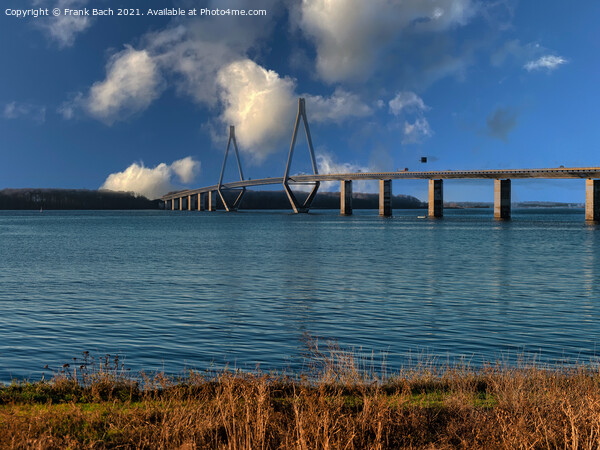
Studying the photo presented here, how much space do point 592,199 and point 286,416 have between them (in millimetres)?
141980

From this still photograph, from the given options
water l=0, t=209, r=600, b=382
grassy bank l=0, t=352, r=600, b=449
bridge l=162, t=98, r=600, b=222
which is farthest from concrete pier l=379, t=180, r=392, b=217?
grassy bank l=0, t=352, r=600, b=449

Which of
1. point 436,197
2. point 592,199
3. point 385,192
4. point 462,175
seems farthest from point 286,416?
point 385,192

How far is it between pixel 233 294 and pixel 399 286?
9086 millimetres

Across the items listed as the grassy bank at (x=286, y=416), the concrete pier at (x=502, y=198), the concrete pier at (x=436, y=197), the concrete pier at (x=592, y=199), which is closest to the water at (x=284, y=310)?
the grassy bank at (x=286, y=416)

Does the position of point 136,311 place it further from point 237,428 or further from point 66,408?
point 237,428

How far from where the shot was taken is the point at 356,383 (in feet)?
42.4

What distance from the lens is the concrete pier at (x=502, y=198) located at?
158375 mm

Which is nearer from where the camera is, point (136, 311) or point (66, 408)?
point (66, 408)

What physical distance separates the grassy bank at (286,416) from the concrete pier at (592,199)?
441ft

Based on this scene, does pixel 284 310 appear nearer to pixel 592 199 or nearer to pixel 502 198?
pixel 592 199

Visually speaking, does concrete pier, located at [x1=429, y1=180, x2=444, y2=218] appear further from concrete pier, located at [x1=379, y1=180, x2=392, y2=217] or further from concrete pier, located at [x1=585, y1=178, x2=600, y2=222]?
concrete pier, located at [x1=585, y1=178, x2=600, y2=222]

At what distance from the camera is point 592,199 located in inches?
5497

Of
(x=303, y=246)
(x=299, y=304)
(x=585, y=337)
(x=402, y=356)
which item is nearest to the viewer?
(x=402, y=356)

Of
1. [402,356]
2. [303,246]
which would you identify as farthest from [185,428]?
[303,246]
